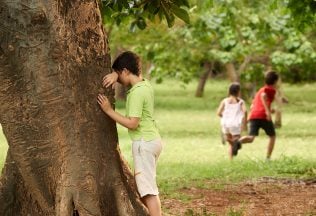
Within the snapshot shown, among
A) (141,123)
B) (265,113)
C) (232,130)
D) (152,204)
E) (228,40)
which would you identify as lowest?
(232,130)

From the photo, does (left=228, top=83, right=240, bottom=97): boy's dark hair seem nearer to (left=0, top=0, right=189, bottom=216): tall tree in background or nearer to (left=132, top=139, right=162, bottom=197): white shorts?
(left=132, top=139, right=162, bottom=197): white shorts

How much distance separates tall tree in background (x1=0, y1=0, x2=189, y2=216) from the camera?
19.9ft

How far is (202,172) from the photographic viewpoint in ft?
38.1

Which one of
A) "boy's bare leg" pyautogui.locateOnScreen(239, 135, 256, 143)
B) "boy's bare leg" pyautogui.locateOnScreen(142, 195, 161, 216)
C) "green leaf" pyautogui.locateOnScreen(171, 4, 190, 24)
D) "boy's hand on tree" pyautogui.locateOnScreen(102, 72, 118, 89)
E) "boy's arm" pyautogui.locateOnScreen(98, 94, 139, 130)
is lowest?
"boy's bare leg" pyautogui.locateOnScreen(239, 135, 256, 143)

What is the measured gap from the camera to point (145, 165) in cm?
632

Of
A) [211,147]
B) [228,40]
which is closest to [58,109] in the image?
[211,147]

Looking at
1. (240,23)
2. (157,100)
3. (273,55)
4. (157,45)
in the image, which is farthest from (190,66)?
(157,100)

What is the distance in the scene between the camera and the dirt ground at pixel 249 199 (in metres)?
7.92

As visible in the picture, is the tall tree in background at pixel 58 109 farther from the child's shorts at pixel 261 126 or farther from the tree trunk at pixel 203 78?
the tree trunk at pixel 203 78

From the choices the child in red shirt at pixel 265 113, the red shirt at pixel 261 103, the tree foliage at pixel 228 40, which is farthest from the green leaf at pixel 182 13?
the red shirt at pixel 261 103

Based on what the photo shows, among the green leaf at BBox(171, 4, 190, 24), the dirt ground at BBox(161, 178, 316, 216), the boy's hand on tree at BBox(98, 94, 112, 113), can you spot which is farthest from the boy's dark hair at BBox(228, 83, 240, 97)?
the boy's hand on tree at BBox(98, 94, 112, 113)

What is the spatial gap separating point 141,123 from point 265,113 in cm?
748

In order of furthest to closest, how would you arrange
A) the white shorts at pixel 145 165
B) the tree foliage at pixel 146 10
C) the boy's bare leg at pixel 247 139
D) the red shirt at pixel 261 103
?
1. the boy's bare leg at pixel 247 139
2. the red shirt at pixel 261 103
3. the tree foliage at pixel 146 10
4. the white shorts at pixel 145 165

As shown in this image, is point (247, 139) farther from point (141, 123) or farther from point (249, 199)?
point (141, 123)
